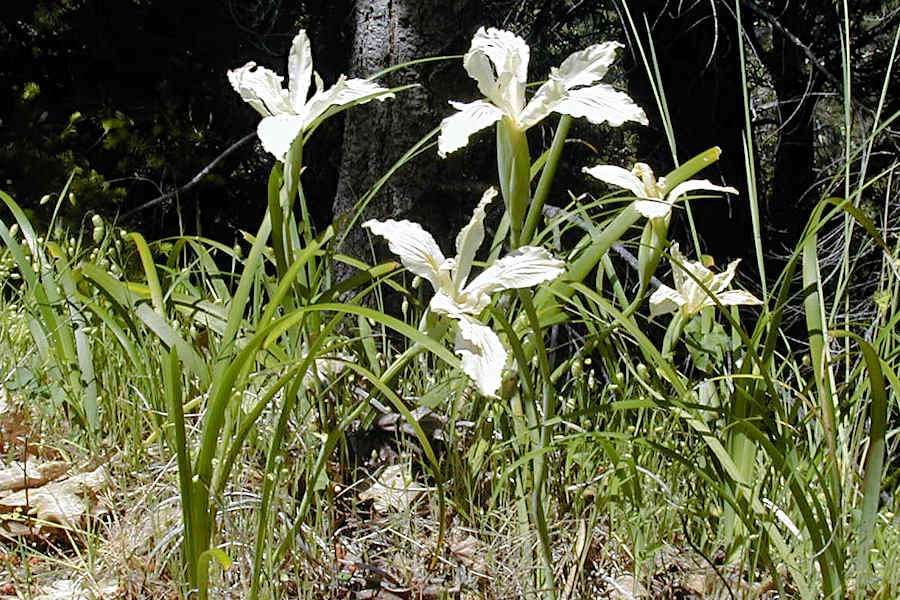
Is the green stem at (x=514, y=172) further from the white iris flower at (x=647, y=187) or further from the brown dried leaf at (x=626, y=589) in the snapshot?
the brown dried leaf at (x=626, y=589)

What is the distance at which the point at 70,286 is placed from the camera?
169 centimetres

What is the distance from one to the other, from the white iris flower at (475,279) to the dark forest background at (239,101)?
250 centimetres

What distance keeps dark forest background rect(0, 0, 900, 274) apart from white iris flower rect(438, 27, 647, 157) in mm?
2442

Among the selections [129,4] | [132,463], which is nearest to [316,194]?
[129,4]

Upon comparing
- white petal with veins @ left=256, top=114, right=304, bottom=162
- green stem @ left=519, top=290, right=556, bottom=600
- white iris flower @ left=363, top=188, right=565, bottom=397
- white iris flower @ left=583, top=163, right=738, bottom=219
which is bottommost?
green stem @ left=519, top=290, right=556, bottom=600

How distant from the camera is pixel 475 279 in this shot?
42.2 inches

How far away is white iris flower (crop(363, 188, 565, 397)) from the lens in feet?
3.28

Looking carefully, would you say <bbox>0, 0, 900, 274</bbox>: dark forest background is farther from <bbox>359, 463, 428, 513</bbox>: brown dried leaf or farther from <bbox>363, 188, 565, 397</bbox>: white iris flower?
<bbox>363, 188, 565, 397</bbox>: white iris flower

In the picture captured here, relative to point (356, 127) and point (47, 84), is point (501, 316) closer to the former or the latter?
point (356, 127)

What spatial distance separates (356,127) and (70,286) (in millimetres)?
1422

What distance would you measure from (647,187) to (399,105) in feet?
5.67

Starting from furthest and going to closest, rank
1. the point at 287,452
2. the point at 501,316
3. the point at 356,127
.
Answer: the point at 356,127 < the point at 287,452 < the point at 501,316

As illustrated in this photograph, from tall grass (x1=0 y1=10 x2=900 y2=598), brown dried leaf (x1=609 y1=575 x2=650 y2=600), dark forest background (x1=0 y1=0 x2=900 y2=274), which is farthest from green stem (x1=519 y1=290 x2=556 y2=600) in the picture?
dark forest background (x1=0 y1=0 x2=900 y2=274)

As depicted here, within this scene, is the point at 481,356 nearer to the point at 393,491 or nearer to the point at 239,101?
the point at 393,491
